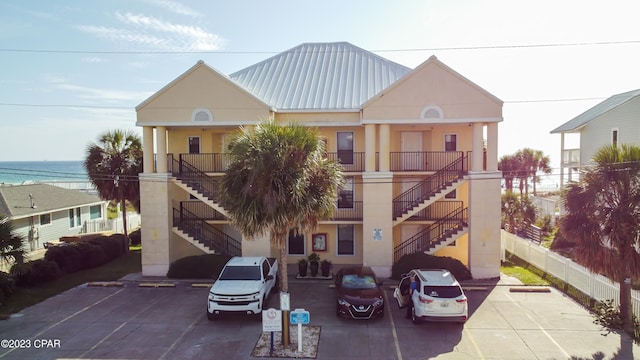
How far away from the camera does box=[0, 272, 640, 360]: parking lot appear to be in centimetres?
1221

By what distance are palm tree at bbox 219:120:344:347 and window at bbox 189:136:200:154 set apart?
11657 mm

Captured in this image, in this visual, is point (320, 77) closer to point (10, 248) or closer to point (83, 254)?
point (83, 254)

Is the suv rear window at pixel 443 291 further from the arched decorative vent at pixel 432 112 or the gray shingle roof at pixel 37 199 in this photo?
the gray shingle roof at pixel 37 199

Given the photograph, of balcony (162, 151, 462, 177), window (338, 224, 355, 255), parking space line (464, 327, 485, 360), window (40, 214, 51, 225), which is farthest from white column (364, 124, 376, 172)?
Result: window (40, 214, 51, 225)

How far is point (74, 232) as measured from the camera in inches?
1287

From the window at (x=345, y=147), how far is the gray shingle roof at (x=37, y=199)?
19.4 meters

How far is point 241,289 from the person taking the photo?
1456 centimetres

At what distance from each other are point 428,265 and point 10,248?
55.5 ft

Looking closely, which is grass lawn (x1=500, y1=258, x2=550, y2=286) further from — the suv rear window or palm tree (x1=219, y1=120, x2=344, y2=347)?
palm tree (x1=219, y1=120, x2=344, y2=347)

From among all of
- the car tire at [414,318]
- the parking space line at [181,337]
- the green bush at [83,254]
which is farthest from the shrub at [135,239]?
the car tire at [414,318]

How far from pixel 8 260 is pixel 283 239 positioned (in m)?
10.6

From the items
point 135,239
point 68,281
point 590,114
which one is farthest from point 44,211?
point 590,114

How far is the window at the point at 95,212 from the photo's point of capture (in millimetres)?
35656

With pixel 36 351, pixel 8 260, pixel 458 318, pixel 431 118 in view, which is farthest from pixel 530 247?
pixel 8 260
